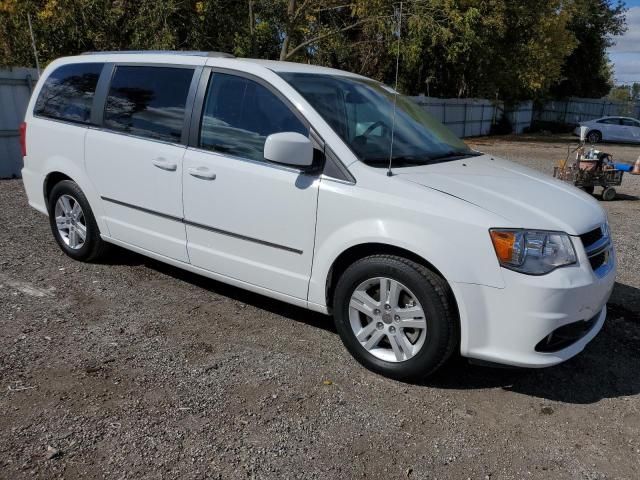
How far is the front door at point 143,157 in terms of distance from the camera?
412cm

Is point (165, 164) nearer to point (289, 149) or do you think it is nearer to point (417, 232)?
point (289, 149)

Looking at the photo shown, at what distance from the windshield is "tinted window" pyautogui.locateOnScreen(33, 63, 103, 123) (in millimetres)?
2017

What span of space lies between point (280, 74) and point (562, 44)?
84.6 feet

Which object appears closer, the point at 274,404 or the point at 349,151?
the point at 274,404

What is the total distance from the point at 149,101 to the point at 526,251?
301 centimetres

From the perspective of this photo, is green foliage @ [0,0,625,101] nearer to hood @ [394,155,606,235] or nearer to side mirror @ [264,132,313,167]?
side mirror @ [264,132,313,167]

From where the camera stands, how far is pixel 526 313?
2.92 meters

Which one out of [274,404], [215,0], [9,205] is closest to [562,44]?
[215,0]

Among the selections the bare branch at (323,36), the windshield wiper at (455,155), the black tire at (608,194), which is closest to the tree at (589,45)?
the bare branch at (323,36)

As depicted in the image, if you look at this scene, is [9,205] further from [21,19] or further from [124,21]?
[21,19]

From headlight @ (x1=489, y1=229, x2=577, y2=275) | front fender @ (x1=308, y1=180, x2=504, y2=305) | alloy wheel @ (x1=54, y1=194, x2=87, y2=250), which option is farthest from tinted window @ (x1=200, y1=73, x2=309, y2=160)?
alloy wheel @ (x1=54, y1=194, x2=87, y2=250)

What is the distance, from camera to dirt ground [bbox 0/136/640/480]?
266 centimetres

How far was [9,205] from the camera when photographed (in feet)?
25.7

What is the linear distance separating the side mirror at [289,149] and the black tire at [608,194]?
8.57 meters
